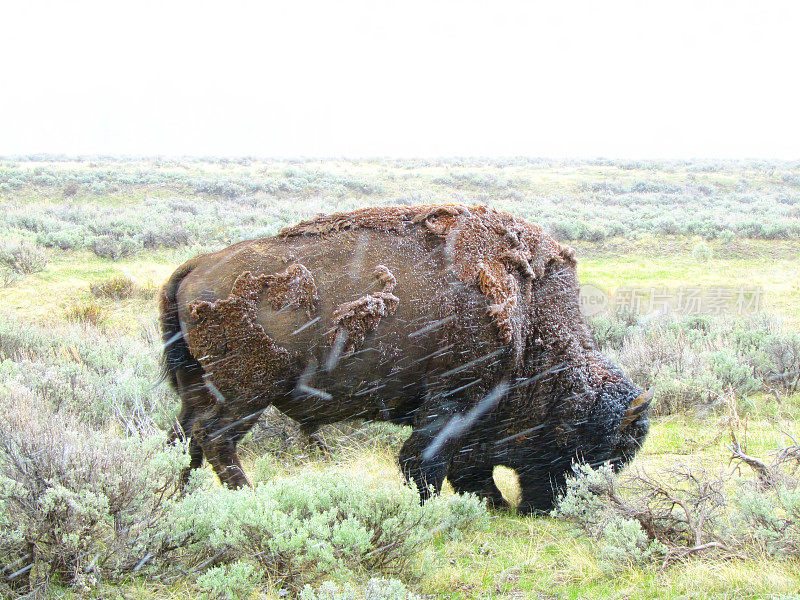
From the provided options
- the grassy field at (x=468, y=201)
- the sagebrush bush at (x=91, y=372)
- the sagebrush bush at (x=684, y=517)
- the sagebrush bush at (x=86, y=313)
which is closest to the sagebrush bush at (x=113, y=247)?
the grassy field at (x=468, y=201)

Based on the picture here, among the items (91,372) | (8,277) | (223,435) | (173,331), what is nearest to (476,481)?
(223,435)

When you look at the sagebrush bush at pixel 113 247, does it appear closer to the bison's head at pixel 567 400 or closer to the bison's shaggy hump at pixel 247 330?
the bison's shaggy hump at pixel 247 330

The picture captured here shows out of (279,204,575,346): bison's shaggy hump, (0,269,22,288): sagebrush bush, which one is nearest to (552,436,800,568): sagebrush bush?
(279,204,575,346): bison's shaggy hump

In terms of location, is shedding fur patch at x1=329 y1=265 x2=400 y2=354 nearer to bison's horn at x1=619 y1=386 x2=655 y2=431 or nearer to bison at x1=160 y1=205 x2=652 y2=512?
bison at x1=160 y1=205 x2=652 y2=512

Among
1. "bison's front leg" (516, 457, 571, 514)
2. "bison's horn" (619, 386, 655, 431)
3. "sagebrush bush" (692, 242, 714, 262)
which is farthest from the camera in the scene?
"sagebrush bush" (692, 242, 714, 262)

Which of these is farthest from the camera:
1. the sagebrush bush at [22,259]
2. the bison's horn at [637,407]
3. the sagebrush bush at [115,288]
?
the sagebrush bush at [22,259]

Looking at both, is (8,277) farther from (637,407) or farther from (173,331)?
(637,407)

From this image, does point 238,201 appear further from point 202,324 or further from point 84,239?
point 202,324

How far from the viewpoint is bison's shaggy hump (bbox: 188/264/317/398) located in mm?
3455

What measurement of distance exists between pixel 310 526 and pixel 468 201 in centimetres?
2411

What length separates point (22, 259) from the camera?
1153 centimetres

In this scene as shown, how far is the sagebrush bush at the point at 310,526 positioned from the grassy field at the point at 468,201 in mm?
108

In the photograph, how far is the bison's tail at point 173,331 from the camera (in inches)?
149

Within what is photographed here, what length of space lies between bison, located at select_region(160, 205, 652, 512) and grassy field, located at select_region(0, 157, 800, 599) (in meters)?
0.40
